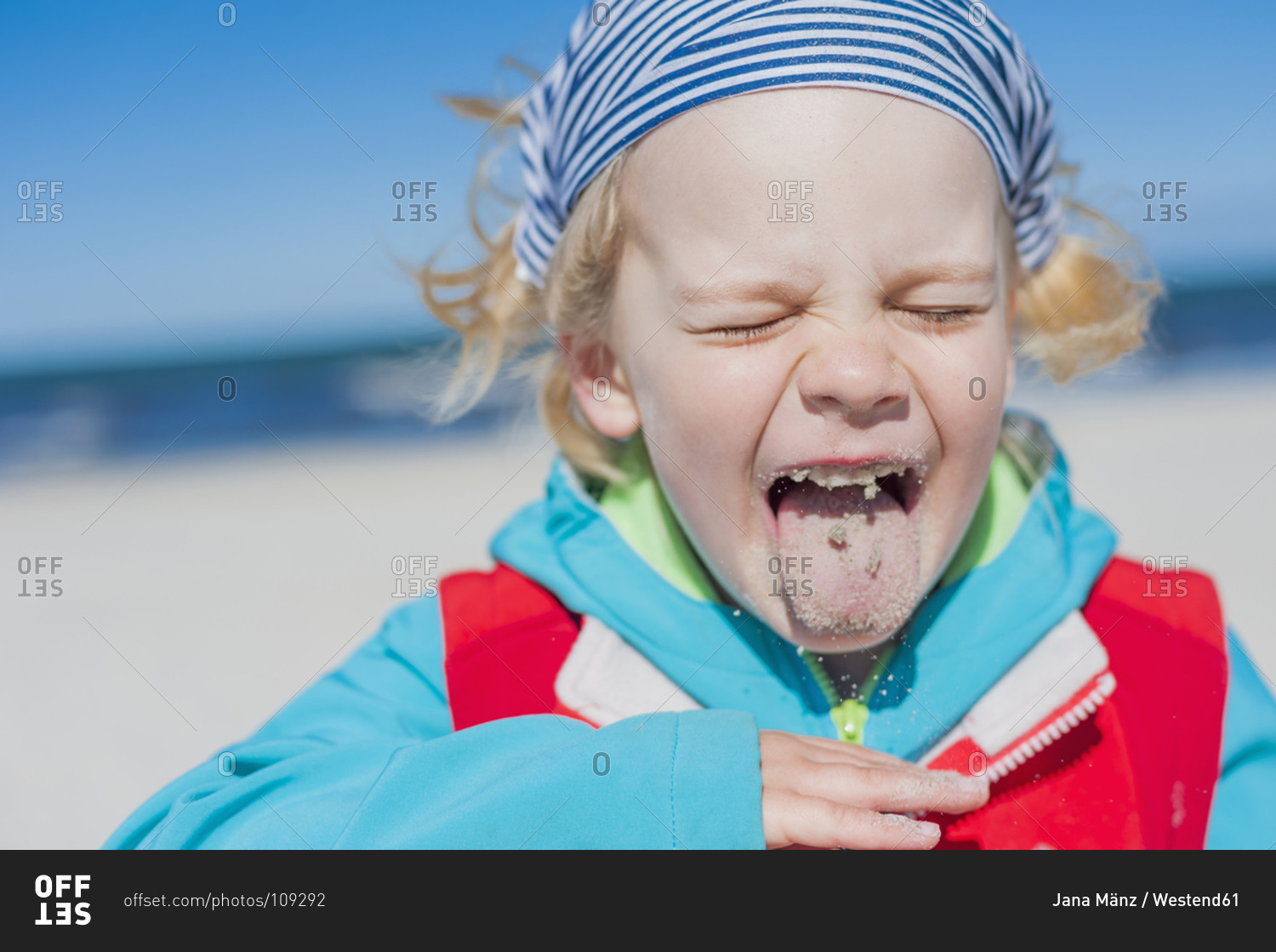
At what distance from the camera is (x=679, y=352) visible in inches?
57.9

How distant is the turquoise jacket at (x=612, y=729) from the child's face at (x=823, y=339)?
0.46 ft

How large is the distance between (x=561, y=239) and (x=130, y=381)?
890 cm

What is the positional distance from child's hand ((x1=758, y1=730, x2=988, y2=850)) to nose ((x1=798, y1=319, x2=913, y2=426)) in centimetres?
46

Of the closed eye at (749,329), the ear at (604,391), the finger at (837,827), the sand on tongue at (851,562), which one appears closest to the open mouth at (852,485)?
the sand on tongue at (851,562)

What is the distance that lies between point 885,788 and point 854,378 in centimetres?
53

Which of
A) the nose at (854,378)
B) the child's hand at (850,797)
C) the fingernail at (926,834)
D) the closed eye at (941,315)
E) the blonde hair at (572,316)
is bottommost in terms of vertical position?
the fingernail at (926,834)

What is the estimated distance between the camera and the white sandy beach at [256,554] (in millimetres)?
3014

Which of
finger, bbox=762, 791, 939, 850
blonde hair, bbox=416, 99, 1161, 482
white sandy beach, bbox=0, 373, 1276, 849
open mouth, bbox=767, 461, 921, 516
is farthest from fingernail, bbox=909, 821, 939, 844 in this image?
white sandy beach, bbox=0, 373, 1276, 849

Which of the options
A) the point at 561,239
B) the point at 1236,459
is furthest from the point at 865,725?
the point at 1236,459

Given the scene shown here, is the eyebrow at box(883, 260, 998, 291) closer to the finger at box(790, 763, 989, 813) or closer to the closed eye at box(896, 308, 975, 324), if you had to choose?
the closed eye at box(896, 308, 975, 324)

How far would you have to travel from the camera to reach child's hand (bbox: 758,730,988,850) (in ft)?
3.94

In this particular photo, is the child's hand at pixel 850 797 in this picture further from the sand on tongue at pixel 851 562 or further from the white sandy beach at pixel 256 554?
the white sandy beach at pixel 256 554

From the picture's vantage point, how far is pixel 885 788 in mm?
1234
